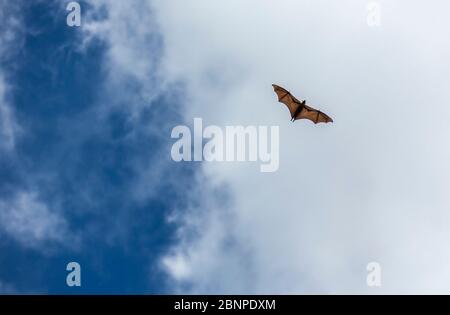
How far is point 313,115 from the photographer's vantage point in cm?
2984

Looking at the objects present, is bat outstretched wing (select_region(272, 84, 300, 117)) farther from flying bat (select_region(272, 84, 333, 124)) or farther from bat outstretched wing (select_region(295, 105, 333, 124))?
bat outstretched wing (select_region(295, 105, 333, 124))

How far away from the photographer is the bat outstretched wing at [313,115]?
29641 millimetres

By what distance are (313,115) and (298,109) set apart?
98cm

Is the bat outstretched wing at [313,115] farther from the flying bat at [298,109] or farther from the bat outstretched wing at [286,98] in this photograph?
the bat outstretched wing at [286,98]

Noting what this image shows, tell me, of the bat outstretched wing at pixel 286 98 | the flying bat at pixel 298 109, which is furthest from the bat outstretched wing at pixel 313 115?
the bat outstretched wing at pixel 286 98

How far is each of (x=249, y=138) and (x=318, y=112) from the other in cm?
474
